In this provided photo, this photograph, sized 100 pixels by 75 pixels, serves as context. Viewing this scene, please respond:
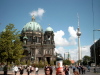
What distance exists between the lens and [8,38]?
27891 mm

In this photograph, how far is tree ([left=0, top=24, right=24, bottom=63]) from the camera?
27.3 meters

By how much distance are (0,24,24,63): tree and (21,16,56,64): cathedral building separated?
6483cm

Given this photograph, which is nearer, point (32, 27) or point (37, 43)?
point (37, 43)

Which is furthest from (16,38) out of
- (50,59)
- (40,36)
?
(40,36)

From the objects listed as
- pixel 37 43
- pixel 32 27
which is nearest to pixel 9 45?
pixel 37 43

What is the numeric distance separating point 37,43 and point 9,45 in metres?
77.3

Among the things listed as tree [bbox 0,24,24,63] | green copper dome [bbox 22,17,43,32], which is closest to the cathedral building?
green copper dome [bbox 22,17,43,32]

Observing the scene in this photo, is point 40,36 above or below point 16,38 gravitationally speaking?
above

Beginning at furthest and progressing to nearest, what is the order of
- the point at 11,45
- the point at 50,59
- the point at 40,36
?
the point at 40,36
the point at 50,59
the point at 11,45

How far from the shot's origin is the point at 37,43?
10462 centimetres

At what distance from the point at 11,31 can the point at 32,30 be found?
79074 millimetres

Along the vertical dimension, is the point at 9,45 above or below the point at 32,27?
below

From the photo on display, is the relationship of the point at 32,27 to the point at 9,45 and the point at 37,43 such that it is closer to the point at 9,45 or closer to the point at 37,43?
the point at 37,43

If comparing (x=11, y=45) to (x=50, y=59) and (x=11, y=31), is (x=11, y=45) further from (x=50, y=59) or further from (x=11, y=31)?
(x=50, y=59)
